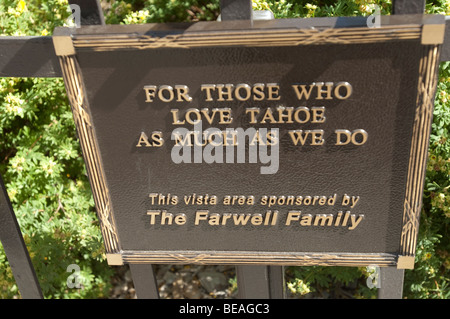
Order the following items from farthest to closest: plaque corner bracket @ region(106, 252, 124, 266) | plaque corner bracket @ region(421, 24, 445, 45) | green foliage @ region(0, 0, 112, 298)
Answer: green foliage @ region(0, 0, 112, 298)
plaque corner bracket @ region(106, 252, 124, 266)
plaque corner bracket @ region(421, 24, 445, 45)

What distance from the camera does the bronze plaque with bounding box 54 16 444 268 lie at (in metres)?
1.50

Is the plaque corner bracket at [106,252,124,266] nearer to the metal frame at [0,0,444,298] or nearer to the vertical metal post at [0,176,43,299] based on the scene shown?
the metal frame at [0,0,444,298]

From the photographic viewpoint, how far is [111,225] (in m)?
1.89

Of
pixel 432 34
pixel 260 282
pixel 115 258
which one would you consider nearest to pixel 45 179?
pixel 115 258

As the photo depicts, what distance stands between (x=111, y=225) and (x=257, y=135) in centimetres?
68

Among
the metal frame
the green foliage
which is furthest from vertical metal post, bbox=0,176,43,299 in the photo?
the green foliage

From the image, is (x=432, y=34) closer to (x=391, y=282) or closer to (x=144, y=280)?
(x=391, y=282)

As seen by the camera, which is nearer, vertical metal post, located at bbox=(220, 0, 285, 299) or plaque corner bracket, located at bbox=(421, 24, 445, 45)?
plaque corner bracket, located at bbox=(421, 24, 445, 45)

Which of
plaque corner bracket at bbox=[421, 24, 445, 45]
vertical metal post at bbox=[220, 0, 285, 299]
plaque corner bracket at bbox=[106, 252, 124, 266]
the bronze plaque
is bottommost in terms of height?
vertical metal post at bbox=[220, 0, 285, 299]

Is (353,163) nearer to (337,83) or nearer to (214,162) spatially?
(337,83)

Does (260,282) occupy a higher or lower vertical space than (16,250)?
lower

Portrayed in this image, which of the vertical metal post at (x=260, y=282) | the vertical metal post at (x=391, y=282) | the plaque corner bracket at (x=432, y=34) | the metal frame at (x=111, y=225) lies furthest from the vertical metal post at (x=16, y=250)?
the plaque corner bracket at (x=432, y=34)

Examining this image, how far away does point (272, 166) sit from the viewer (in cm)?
171

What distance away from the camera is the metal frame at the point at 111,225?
1526 millimetres
